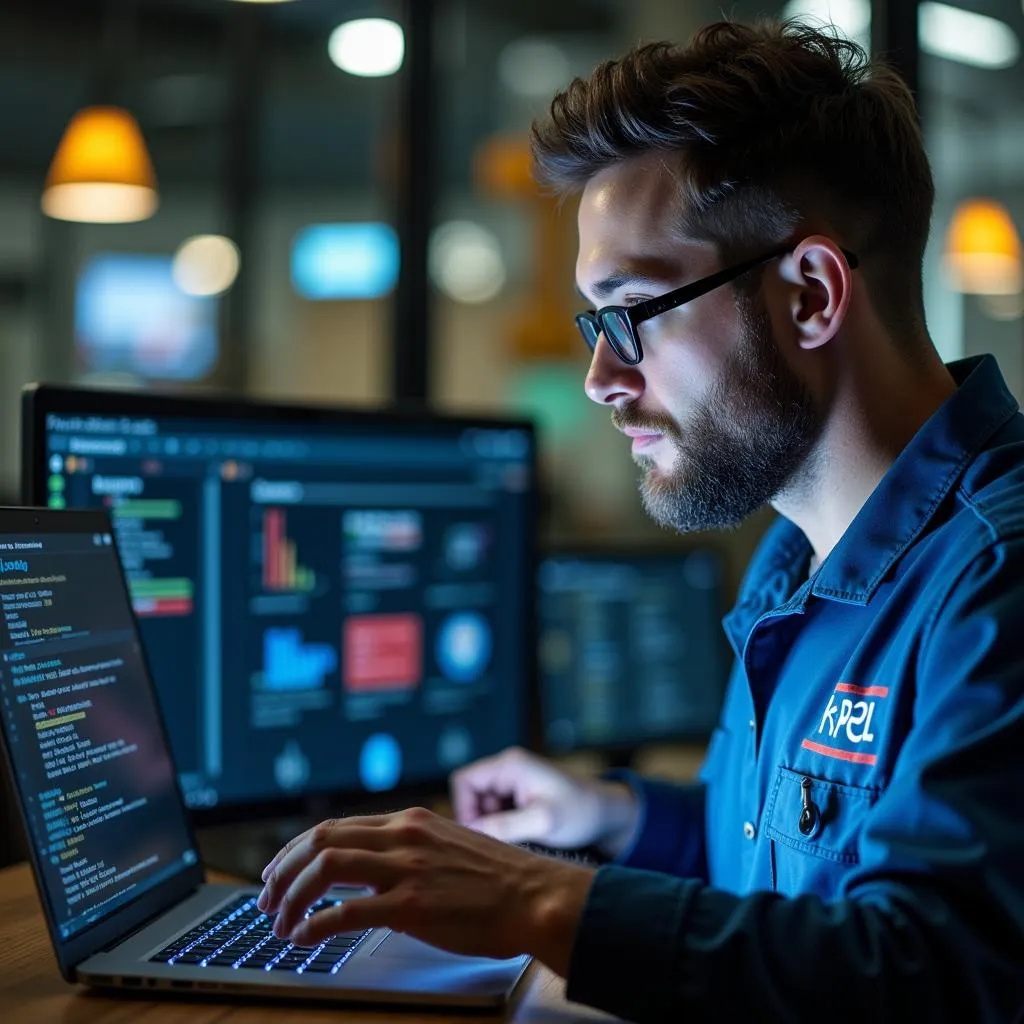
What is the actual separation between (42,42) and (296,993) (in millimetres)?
8381

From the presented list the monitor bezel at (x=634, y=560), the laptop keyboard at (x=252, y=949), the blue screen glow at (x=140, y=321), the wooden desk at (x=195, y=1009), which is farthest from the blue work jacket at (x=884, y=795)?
the blue screen glow at (x=140, y=321)

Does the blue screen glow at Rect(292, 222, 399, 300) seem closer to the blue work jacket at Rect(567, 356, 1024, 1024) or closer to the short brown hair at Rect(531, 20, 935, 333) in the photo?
the short brown hair at Rect(531, 20, 935, 333)

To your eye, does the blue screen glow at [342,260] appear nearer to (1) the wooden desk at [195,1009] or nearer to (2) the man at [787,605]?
(2) the man at [787,605]

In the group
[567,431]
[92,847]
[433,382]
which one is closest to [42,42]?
[567,431]

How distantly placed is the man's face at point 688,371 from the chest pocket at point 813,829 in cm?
28

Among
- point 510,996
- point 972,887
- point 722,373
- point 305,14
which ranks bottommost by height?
point 510,996

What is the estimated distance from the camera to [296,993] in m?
0.95

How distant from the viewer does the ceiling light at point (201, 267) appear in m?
11.0

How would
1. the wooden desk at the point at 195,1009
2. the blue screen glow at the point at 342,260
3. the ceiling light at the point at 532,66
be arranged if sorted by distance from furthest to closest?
1. the blue screen glow at the point at 342,260
2. the ceiling light at the point at 532,66
3. the wooden desk at the point at 195,1009

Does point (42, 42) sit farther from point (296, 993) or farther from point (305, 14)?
point (296, 993)

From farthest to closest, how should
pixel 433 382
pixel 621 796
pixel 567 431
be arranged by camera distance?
pixel 567 431 < pixel 433 382 < pixel 621 796

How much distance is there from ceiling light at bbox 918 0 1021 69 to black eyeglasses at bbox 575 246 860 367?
3.06ft

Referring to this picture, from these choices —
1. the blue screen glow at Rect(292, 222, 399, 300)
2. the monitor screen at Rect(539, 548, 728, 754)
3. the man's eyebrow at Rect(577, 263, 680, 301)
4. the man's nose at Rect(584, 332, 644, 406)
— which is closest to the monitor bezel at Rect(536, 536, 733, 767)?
the monitor screen at Rect(539, 548, 728, 754)

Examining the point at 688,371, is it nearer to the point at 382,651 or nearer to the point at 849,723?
the point at 849,723
